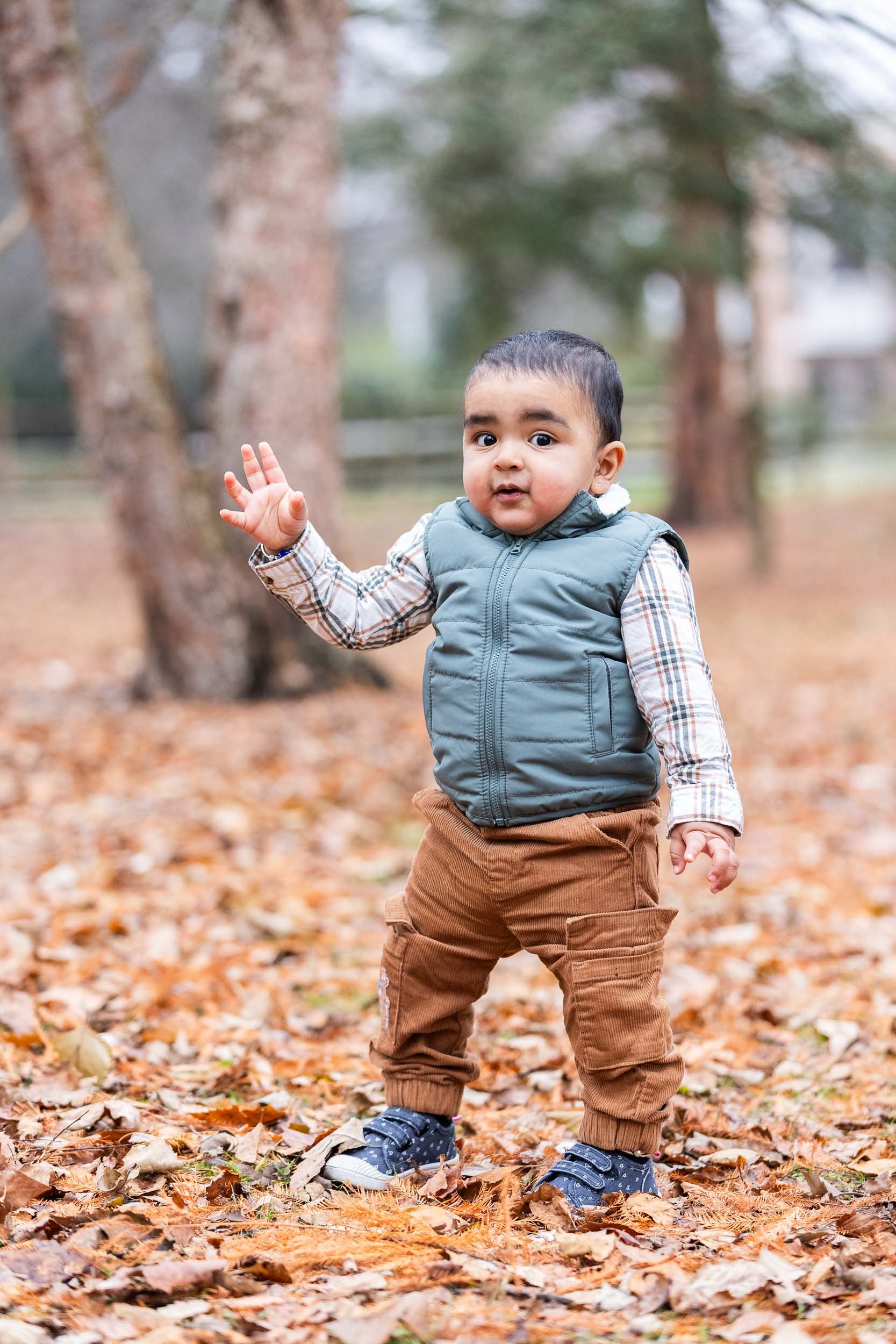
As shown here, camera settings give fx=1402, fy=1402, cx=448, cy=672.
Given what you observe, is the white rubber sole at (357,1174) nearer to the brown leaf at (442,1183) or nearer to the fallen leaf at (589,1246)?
the brown leaf at (442,1183)

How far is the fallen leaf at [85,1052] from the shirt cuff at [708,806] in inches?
60.8

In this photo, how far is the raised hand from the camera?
8.80ft

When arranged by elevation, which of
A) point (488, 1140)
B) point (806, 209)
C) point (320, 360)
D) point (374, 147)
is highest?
point (374, 147)

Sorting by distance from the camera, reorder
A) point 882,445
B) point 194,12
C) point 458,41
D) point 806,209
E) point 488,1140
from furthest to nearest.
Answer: point 882,445 → point 458,41 → point 806,209 → point 194,12 → point 488,1140

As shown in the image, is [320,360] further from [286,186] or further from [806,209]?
[806,209]

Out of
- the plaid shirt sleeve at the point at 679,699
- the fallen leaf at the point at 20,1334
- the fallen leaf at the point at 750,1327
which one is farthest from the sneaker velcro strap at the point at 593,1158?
the fallen leaf at the point at 20,1334

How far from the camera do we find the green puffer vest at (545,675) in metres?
2.57

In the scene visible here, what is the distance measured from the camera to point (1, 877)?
5.11 metres

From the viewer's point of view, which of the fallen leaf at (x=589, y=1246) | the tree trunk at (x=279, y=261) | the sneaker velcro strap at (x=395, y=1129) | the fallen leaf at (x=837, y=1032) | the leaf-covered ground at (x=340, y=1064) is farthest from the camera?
the tree trunk at (x=279, y=261)

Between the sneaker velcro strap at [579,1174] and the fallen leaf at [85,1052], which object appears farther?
the fallen leaf at [85,1052]

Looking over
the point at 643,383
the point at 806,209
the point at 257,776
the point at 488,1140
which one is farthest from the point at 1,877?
the point at 643,383

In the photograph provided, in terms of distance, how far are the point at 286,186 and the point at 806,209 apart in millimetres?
7332

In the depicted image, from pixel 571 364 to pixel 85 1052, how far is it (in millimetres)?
1956

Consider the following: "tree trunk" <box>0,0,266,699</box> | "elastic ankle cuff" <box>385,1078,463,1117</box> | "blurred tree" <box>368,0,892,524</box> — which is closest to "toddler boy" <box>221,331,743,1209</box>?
"elastic ankle cuff" <box>385,1078,463,1117</box>
